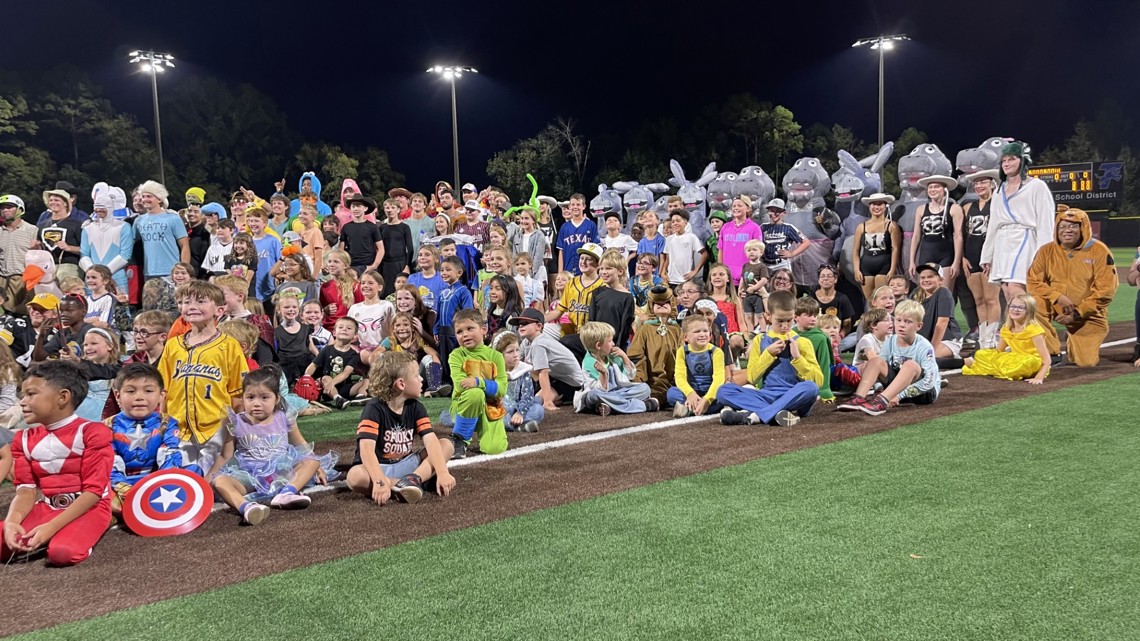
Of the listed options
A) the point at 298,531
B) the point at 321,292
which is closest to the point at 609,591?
the point at 298,531

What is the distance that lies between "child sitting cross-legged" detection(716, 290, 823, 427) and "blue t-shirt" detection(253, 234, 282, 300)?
5693mm

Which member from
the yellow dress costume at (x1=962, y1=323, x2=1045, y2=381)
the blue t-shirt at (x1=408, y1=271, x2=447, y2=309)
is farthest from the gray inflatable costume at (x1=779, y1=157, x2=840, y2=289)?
the blue t-shirt at (x1=408, y1=271, x2=447, y2=309)

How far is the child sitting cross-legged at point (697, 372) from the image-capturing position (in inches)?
282

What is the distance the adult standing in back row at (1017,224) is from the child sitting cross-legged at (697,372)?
4518 mm

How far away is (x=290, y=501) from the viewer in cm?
466

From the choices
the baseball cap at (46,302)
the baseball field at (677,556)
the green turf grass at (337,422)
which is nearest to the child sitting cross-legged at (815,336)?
the baseball field at (677,556)

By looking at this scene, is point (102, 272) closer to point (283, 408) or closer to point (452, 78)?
point (283, 408)

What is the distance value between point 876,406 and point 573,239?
229 inches

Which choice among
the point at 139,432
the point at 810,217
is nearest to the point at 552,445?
the point at 139,432

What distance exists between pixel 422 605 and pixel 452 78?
29710mm

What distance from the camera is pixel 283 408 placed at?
5020mm

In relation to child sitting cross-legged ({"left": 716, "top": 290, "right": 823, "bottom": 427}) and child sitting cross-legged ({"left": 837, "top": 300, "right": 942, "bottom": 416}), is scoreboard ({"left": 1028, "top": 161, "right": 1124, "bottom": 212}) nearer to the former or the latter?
child sitting cross-legged ({"left": 837, "top": 300, "right": 942, "bottom": 416})

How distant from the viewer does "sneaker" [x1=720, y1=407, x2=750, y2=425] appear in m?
6.77

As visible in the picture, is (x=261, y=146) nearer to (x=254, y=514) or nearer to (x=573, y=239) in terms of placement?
(x=573, y=239)
